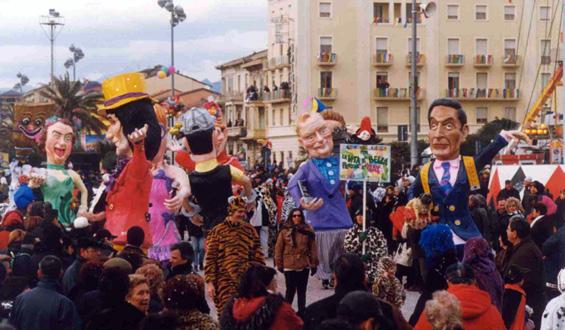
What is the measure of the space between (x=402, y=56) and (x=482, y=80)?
607 centimetres

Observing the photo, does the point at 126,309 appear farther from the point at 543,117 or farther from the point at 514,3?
the point at 514,3

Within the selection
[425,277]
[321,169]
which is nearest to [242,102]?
[321,169]

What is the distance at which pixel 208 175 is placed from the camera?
13617mm

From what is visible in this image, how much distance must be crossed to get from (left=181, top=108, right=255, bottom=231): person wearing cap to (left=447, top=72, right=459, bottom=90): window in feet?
202

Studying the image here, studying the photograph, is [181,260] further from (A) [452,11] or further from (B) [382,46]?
(A) [452,11]

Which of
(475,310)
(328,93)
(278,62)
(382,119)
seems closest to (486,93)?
(382,119)

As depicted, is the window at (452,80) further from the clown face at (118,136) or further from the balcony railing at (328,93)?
the clown face at (118,136)

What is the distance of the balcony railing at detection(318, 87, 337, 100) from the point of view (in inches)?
2820

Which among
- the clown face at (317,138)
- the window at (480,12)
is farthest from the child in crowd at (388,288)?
the window at (480,12)

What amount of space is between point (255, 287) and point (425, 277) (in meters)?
2.09

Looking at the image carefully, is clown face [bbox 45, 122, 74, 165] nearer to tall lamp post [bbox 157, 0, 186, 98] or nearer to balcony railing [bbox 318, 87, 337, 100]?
tall lamp post [bbox 157, 0, 186, 98]

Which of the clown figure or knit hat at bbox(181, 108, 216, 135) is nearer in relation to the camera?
knit hat at bbox(181, 108, 216, 135)

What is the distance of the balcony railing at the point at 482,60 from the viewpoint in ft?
246

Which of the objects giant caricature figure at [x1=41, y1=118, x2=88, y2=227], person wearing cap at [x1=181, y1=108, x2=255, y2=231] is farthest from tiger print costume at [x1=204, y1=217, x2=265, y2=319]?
giant caricature figure at [x1=41, y1=118, x2=88, y2=227]
